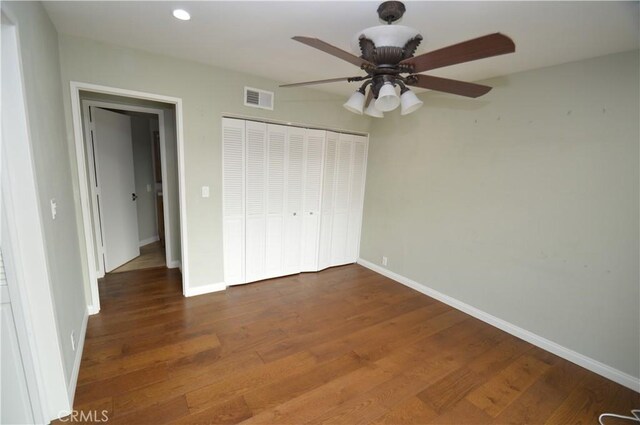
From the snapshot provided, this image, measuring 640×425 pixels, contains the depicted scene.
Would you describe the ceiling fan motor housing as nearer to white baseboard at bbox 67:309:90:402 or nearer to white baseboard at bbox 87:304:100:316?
white baseboard at bbox 67:309:90:402

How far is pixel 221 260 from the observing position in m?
3.09

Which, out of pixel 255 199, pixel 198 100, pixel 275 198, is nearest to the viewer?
pixel 198 100

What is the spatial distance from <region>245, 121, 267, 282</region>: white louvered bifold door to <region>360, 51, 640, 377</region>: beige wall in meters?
1.79

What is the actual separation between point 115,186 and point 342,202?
9.90 ft

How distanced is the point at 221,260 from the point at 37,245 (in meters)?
1.81

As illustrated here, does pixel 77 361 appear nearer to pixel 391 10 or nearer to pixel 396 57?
pixel 396 57

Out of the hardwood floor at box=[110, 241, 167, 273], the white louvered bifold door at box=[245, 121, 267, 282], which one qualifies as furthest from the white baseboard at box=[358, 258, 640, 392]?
the hardwood floor at box=[110, 241, 167, 273]

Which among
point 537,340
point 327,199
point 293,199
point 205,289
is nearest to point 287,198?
point 293,199

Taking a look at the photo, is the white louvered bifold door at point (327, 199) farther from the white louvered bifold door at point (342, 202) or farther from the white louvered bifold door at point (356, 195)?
the white louvered bifold door at point (356, 195)

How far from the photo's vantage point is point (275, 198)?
333 cm

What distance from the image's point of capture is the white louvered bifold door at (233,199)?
291 centimetres

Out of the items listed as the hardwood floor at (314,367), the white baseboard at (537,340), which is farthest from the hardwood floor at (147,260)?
the white baseboard at (537,340)

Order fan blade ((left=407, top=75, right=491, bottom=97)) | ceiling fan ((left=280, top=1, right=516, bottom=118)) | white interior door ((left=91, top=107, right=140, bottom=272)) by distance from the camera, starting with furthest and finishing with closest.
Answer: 1. white interior door ((left=91, top=107, right=140, bottom=272))
2. fan blade ((left=407, top=75, right=491, bottom=97))
3. ceiling fan ((left=280, top=1, right=516, bottom=118))

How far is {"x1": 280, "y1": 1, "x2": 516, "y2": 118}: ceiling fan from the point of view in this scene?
1.23 m
